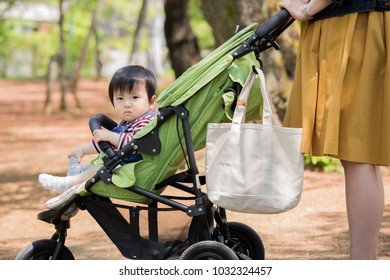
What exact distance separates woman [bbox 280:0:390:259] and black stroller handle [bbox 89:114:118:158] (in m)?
0.97

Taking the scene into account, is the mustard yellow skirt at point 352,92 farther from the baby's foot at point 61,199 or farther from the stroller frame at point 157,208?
the baby's foot at point 61,199

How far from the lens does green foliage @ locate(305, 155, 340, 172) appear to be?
843 cm

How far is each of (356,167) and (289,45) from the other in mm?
4857

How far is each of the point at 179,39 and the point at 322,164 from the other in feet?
11.4

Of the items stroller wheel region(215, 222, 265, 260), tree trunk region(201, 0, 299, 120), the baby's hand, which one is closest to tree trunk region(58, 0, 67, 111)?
tree trunk region(201, 0, 299, 120)

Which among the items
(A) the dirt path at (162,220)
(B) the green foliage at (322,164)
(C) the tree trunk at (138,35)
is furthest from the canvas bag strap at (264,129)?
(C) the tree trunk at (138,35)

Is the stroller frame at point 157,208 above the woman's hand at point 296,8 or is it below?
below

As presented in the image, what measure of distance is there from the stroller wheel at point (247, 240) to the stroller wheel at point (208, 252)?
56 centimetres

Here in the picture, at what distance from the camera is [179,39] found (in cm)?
1112

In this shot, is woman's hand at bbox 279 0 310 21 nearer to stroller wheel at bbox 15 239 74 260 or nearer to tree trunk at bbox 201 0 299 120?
stroller wheel at bbox 15 239 74 260

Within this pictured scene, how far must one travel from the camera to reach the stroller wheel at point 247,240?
4383 millimetres

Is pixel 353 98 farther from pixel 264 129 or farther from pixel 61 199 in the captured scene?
pixel 61 199

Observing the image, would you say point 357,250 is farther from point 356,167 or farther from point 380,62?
point 380,62

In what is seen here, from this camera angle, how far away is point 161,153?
3967mm
